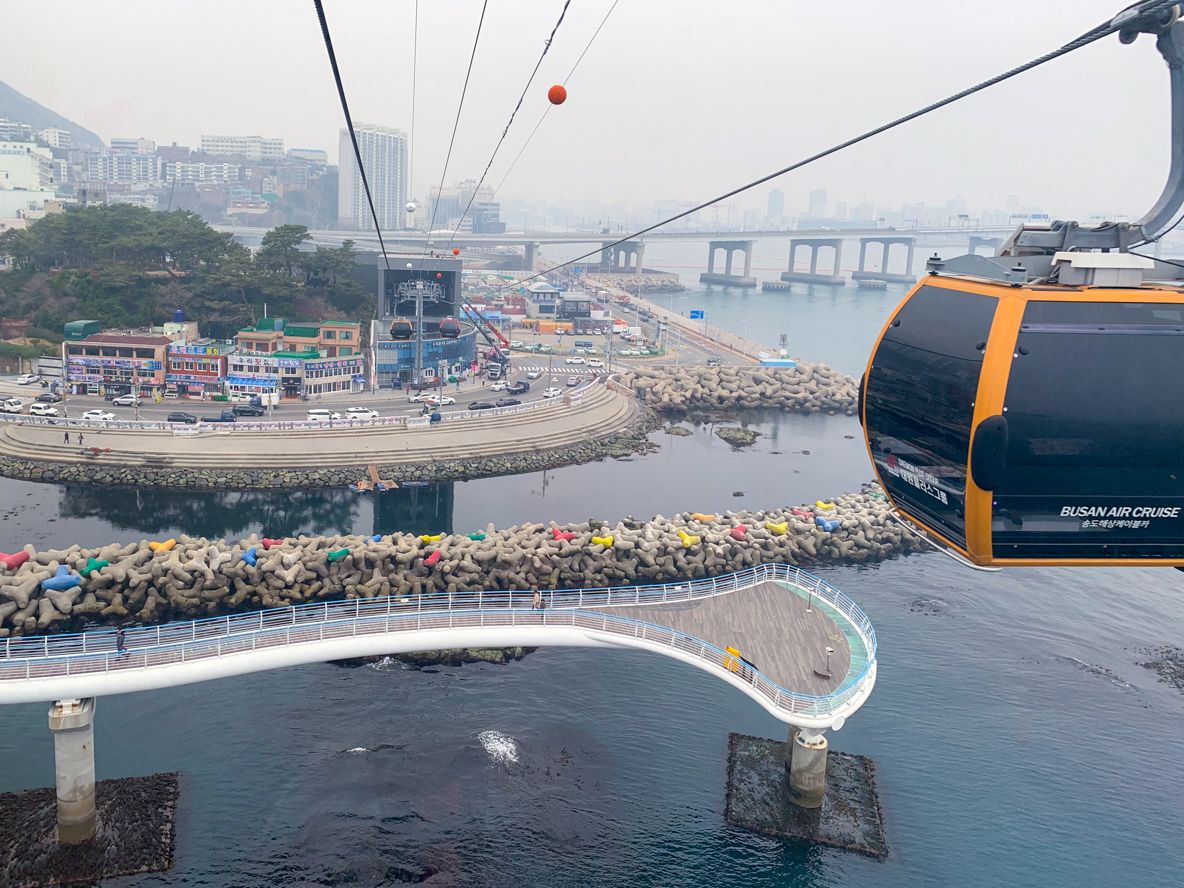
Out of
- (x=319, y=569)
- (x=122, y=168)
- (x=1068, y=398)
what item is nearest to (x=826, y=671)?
(x=1068, y=398)

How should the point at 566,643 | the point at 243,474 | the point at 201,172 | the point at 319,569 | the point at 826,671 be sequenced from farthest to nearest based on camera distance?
the point at 201,172
the point at 243,474
the point at 319,569
the point at 566,643
the point at 826,671

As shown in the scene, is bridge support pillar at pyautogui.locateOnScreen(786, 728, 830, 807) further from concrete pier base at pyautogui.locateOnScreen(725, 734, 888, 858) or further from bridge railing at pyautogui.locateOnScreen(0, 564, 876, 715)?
bridge railing at pyautogui.locateOnScreen(0, 564, 876, 715)

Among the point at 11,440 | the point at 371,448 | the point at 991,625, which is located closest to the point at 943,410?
the point at 991,625

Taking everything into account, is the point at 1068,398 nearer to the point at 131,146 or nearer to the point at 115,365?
the point at 115,365

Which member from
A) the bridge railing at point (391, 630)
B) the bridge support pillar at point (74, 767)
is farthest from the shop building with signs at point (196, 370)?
the bridge support pillar at point (74, 767)

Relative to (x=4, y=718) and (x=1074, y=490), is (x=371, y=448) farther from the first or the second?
(x=1074, y=490)

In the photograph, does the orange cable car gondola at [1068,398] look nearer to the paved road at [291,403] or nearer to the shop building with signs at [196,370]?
the paved road at [291,403]
